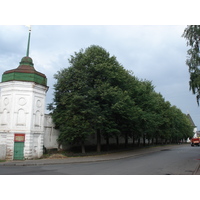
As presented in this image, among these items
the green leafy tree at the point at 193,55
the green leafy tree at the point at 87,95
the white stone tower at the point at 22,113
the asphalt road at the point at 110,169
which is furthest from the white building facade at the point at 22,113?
the green leafy tree at the point at 193,55

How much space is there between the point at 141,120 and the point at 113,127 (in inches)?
187

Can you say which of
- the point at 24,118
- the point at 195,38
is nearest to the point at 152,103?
the point at 195,38

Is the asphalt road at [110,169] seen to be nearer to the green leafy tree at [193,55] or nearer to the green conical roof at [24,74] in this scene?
the green leafy tree at [193,55]

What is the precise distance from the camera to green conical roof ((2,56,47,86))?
2106cm

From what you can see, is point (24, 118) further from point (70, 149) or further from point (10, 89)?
point (70, 149)

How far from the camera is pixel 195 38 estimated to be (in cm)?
1497

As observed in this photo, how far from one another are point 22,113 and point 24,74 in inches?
156

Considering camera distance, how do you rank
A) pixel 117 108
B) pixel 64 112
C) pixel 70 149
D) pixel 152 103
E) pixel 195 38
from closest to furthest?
1. pixel 195 38
2. pixel 117 108
3. pixel 64 112
4. pixel 70 149
5. pixel 152 103

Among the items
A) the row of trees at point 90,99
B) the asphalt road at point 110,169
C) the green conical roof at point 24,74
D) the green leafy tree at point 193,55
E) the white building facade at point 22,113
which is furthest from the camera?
the row of trees at point 90,99

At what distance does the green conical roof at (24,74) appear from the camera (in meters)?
21.1

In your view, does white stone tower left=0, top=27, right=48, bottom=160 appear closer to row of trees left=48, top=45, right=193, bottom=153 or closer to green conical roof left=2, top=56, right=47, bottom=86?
green conical roof left=2, top=56, right=47, bottom=86

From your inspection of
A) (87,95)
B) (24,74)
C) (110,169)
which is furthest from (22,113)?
(110,169)

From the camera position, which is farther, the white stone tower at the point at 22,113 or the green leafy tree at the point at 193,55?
the white stone tower at the point at 22,113

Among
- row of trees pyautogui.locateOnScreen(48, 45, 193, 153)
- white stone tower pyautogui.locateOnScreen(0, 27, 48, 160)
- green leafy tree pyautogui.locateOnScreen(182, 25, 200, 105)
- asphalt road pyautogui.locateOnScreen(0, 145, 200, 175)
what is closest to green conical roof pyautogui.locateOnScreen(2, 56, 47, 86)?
white stone tower pyautogui.locateOnScreen(0, 27, 48, 160)
